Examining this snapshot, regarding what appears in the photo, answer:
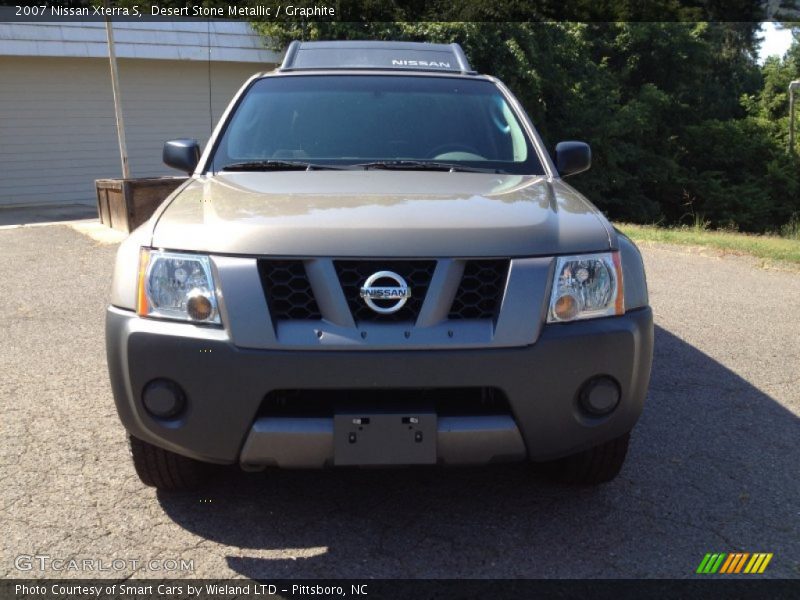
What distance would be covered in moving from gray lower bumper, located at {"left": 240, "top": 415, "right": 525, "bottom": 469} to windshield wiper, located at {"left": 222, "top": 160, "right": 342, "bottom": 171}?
143 cm

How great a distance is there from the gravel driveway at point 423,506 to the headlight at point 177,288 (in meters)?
0.86

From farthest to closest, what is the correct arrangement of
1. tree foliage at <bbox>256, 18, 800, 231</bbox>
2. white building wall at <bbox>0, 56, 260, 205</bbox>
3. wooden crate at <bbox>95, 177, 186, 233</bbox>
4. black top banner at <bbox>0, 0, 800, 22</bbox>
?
tree foliage at <bbox>256, 18, 800, 231</bbox> → black top banner at <bbox>0, 0, 800, 22</bbox> → white building wall at <bbox>0, 56, 260, 205</bbox> → wooden crate at <bbox>95, 177, 186, 233</bbox>

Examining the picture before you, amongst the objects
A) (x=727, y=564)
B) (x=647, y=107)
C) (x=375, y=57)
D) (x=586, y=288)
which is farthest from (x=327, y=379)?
(x=647, y=107)

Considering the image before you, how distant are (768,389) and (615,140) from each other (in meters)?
20.3

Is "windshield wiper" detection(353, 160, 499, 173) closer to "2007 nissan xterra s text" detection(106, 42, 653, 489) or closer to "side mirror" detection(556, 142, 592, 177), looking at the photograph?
"side mirror" detection(556, 142, 592, 177)

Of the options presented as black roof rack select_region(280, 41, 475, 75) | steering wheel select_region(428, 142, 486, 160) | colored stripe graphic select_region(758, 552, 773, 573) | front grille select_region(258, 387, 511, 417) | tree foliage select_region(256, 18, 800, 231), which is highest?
black roof rack select_region(280, 41, 475, 75)

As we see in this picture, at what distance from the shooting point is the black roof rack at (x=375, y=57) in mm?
4793

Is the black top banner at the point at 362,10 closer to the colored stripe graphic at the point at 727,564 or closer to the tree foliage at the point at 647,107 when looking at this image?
the tree foliage at the point at 647,107

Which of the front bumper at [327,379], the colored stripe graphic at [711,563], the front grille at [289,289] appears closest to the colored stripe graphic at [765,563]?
the colored stripe graphic at [711,563]

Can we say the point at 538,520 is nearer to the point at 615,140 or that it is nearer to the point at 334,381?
the point at 334,381

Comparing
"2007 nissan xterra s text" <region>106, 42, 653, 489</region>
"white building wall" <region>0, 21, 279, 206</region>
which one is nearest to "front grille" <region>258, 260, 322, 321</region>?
"2007 nissan xterra s text" <region>106, 42, 653, 489</region>

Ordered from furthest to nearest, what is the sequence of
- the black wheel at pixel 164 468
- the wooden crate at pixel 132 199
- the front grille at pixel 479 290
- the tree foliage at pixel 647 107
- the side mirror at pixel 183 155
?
the tree foliage at pixel 647 107
the wooden crate at pixel 132 199
the side mirror at pixel 183 155
the black wheel at pixel 164 468
the front grille at pixel 479 290

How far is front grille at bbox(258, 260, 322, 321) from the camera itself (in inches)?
105

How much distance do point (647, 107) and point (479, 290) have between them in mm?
23762
